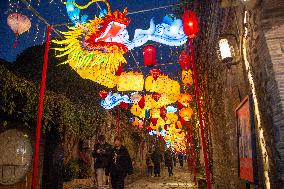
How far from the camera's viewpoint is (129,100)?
61.5ft

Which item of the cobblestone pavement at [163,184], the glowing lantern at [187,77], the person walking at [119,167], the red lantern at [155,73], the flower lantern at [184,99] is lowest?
the cobblestone pavement at [163,184]

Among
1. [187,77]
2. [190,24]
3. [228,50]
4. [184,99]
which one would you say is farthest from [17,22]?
[184,99]

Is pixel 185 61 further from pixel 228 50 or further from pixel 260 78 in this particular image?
pixel 260 78

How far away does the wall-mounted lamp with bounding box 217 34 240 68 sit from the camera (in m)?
5.86

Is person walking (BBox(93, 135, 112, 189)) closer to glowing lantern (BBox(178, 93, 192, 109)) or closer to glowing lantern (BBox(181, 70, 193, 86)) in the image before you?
glowing lantern (BBox(181, 70, 193, 86))

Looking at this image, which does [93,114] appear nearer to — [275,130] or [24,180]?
[24,180]

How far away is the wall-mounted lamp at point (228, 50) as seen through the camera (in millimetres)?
5859

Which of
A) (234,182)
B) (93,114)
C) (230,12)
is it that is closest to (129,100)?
(93,114)

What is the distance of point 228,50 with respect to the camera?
585 centimetres

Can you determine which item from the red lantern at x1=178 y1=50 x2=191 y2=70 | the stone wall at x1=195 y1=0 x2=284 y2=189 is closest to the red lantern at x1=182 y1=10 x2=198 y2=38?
the stone wall at x1=195 y1=0 x2=284 y2=189

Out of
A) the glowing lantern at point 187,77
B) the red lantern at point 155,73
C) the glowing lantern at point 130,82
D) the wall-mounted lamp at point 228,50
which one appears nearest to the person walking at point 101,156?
the glowing lantern at point 130,82

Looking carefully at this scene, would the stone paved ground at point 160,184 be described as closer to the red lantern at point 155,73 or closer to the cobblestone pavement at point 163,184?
the cobblestone pavement at point 163,184

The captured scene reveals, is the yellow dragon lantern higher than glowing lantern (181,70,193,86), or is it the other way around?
the yellow dragon lantern

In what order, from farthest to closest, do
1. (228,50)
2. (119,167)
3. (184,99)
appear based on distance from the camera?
(184,99), (119,167), (228,50)
